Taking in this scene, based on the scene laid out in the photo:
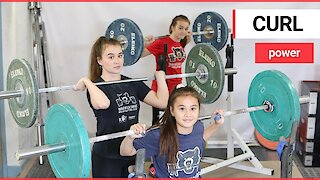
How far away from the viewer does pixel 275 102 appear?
7.66ft

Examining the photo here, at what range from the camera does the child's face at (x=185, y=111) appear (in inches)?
75.9

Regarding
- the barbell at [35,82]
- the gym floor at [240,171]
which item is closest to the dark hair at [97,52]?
the barbell at [35,82]

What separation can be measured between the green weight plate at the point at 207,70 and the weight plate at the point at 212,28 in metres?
0.75

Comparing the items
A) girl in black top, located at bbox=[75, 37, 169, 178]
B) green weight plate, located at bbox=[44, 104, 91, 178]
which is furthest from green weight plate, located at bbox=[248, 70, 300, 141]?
green weight plate, located at bbox=[44, 104, 91, 178]

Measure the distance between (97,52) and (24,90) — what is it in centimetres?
37

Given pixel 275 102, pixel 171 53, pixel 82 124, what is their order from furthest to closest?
pixel 171 53 → pixel 275 102 → pixel 82 124

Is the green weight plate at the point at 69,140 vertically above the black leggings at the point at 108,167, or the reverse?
the green weight plate at the point at 69,140

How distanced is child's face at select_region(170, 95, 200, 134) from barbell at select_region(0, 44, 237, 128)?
323mm

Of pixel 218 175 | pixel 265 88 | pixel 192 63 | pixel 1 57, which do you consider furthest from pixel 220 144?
Answer: pixel 1 57

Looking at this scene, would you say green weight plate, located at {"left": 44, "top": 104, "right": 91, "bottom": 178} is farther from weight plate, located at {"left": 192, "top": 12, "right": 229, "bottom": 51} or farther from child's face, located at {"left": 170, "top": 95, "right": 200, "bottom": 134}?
weight plate, located at {"left": 192, "top": 12, "right": 229, "bottom": 51}

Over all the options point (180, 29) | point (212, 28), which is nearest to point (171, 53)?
point (180, 29)

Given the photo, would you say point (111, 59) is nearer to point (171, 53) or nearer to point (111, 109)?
point (111, 109)

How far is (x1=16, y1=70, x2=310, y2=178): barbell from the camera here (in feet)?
5.47

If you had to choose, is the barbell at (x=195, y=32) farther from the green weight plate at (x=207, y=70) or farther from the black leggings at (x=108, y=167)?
the black leggings at (x=108, y=167)
